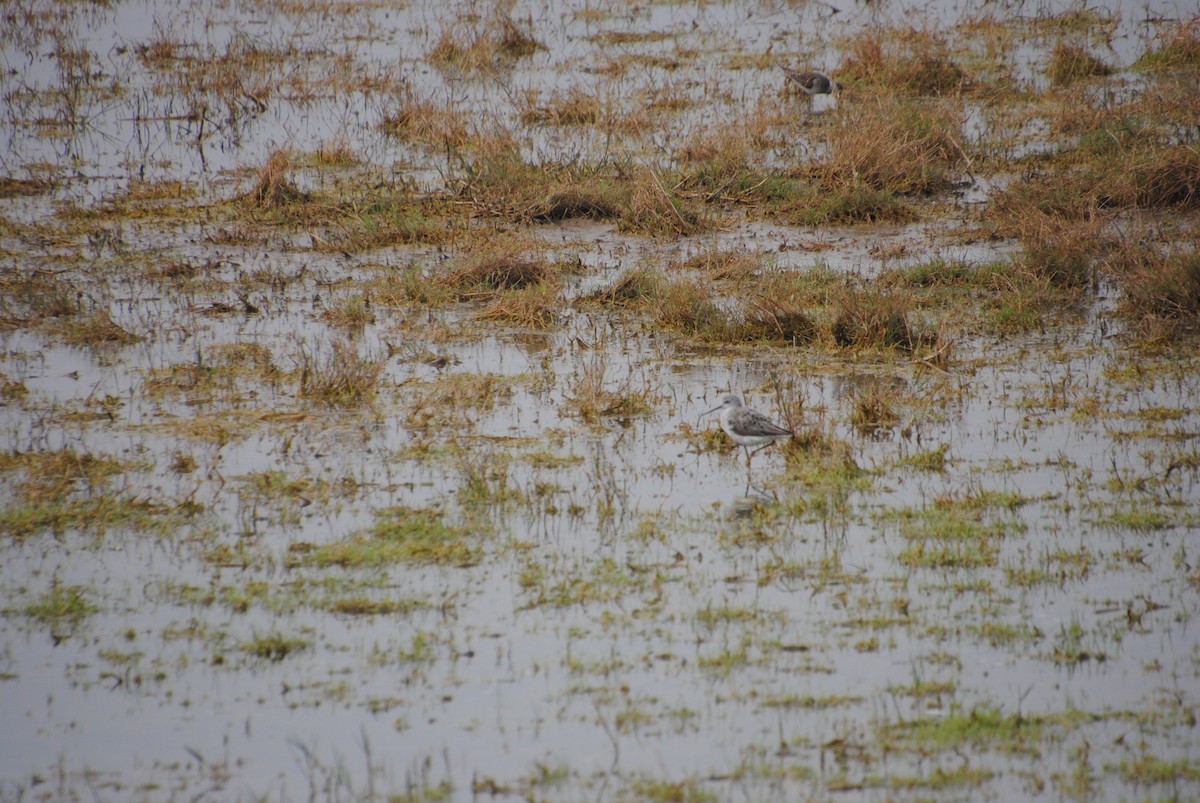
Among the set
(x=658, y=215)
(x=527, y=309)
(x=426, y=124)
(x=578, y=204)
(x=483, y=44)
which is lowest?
(x=527, y=309)

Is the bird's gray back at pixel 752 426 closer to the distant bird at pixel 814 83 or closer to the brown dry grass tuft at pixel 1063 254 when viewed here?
the brown dry grass tuft at pixel 1063 254

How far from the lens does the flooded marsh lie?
18.0 ft

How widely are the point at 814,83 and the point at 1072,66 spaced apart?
12.5 ft

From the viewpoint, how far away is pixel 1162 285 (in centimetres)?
1071

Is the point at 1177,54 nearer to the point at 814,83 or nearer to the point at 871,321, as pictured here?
the point at 814,83

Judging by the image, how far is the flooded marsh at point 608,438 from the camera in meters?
5.48

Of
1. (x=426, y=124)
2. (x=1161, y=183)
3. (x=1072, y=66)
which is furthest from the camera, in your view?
(x=1072, y=66)

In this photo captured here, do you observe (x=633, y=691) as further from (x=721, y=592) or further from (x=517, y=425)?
(x=517, y=425)

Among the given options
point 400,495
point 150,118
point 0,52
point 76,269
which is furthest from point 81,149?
point 400,495

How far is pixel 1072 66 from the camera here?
1834 centimetres

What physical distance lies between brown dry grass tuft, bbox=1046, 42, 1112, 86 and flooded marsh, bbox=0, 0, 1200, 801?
0.07 metres

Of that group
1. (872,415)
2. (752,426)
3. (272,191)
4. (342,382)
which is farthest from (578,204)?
(752,426)

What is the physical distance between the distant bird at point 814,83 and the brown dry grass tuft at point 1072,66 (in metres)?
3.18

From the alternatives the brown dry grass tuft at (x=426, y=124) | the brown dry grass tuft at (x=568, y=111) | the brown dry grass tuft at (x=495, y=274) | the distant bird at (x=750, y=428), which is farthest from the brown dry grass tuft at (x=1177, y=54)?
the distant bird at (x=750, y=428)
